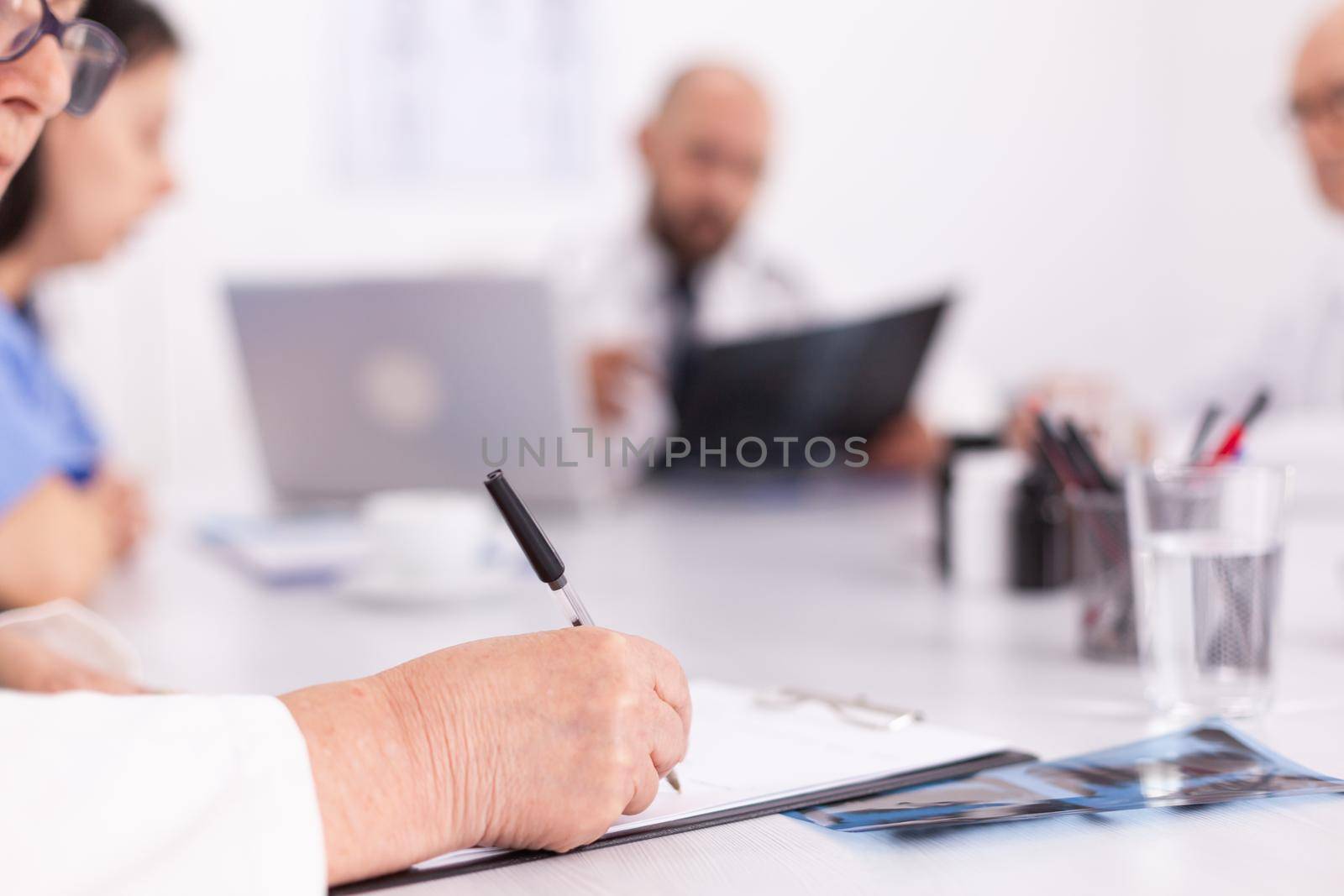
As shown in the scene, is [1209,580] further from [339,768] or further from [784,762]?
[339,768]

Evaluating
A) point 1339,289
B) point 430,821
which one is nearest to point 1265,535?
point 430,821

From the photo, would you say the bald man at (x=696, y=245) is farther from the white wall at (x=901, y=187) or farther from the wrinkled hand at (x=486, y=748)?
the wrinkled hand at (x=486, y=748)

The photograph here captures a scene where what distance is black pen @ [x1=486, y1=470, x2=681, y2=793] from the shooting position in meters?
0.62

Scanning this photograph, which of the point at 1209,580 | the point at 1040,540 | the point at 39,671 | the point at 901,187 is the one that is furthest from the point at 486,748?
the point at 901,187

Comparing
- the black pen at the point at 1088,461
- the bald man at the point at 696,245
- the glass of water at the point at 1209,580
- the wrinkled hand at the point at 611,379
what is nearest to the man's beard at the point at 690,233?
the bald man at the point at 696,245

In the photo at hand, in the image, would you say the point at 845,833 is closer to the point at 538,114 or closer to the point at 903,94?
the point at 538,114

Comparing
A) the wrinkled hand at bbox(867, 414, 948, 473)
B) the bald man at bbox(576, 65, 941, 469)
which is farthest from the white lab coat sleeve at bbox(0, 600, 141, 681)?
the bald man at bbox(576, 65, 941, 469)

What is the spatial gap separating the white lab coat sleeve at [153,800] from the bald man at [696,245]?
7.43ft

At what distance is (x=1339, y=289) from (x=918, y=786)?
8.77ft

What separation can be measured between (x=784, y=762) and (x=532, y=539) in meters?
0.17

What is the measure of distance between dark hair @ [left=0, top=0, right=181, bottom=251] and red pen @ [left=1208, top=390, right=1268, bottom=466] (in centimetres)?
127

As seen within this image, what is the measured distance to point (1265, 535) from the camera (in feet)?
2.63

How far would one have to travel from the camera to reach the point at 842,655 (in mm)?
923

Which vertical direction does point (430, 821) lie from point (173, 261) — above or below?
below
